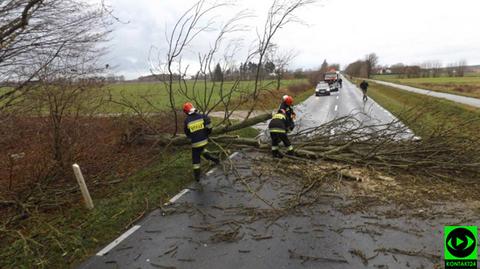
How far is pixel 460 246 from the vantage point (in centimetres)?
338

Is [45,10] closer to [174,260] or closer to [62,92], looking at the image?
[62,92]

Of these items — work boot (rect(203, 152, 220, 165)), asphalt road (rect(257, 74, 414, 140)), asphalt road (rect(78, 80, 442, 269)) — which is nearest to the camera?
asphalt road (rect(78, 80, 442, 269))

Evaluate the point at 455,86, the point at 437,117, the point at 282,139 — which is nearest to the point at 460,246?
the point at 282,139

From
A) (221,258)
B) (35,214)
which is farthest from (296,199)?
(35,214)

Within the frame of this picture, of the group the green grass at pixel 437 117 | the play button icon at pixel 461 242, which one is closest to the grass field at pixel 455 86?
the green grass at pixel 437 117

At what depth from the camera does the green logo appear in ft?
10.3

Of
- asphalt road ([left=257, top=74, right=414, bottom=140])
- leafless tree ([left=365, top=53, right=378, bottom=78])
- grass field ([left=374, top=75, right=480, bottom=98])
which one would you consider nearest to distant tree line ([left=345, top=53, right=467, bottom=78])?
leafless tree ([left=365, top=53, right=378, bottom=78])

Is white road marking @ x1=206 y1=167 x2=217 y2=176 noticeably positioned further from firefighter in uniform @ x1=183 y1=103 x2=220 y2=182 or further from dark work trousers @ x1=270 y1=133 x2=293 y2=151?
dark work trousers @ x1=270 y1=133 x2=293 y2=151

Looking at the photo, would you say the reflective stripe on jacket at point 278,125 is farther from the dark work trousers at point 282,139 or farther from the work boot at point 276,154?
the work boot at point 276,154

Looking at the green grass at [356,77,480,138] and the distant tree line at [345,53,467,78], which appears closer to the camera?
the green grass at [356,77,480,138]

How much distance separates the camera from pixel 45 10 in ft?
20.2

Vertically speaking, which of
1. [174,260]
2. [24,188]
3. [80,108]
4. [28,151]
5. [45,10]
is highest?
[45,10]

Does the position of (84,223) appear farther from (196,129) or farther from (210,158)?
(210,158)

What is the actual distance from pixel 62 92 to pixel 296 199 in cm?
554
